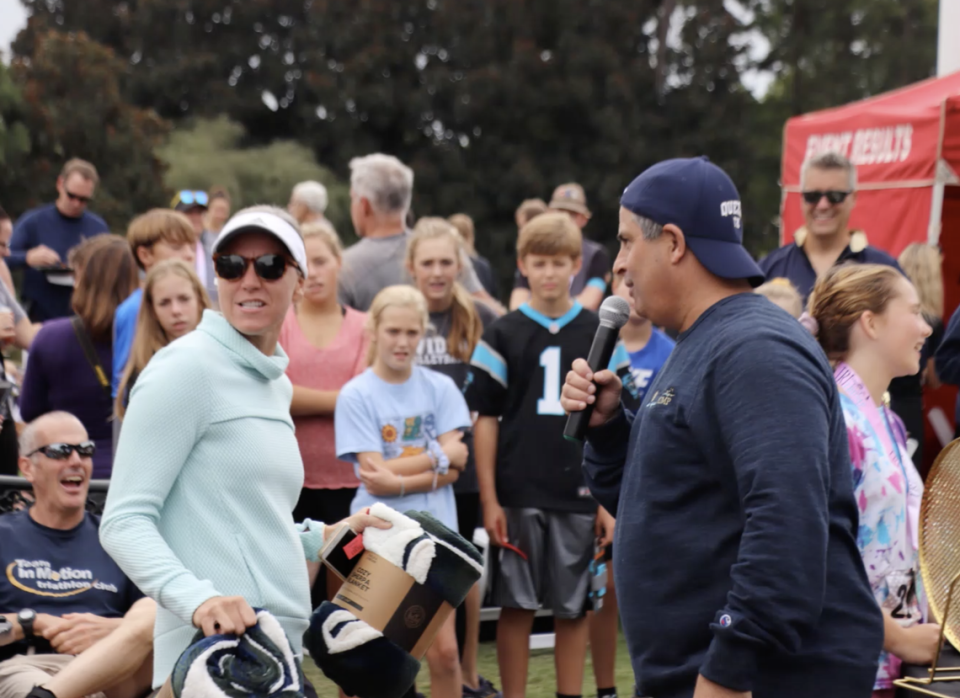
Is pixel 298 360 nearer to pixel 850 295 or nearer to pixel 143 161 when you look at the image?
pixel 850 295

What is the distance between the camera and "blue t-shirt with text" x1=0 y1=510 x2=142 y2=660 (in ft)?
15.1

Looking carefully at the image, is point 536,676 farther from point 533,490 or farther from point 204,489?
point 204,489

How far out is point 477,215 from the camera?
35.1 meters

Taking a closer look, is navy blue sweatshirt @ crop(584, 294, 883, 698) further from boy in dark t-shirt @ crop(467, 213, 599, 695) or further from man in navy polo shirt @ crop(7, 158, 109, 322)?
man in navy polo shirt @ crop(7, 158, 109, 322)

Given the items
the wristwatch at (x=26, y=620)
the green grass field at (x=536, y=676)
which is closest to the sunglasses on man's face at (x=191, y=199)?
the green grass field at (x=536, y=676)

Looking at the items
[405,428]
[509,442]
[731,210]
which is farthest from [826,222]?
[731,210]

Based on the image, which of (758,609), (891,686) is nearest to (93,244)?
(891,686)

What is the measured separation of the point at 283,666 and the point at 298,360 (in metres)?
3.30

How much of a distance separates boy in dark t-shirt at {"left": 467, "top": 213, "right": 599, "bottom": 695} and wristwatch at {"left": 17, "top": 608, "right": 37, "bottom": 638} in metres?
1.91

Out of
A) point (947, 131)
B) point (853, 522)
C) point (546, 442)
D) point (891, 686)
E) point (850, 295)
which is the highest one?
point (947, 131)

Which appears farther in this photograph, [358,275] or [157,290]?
[358,275]

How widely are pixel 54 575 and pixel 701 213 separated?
317 cm

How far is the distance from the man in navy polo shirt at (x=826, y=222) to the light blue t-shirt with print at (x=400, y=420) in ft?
7.44

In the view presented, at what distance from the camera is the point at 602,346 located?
9.41 ft
